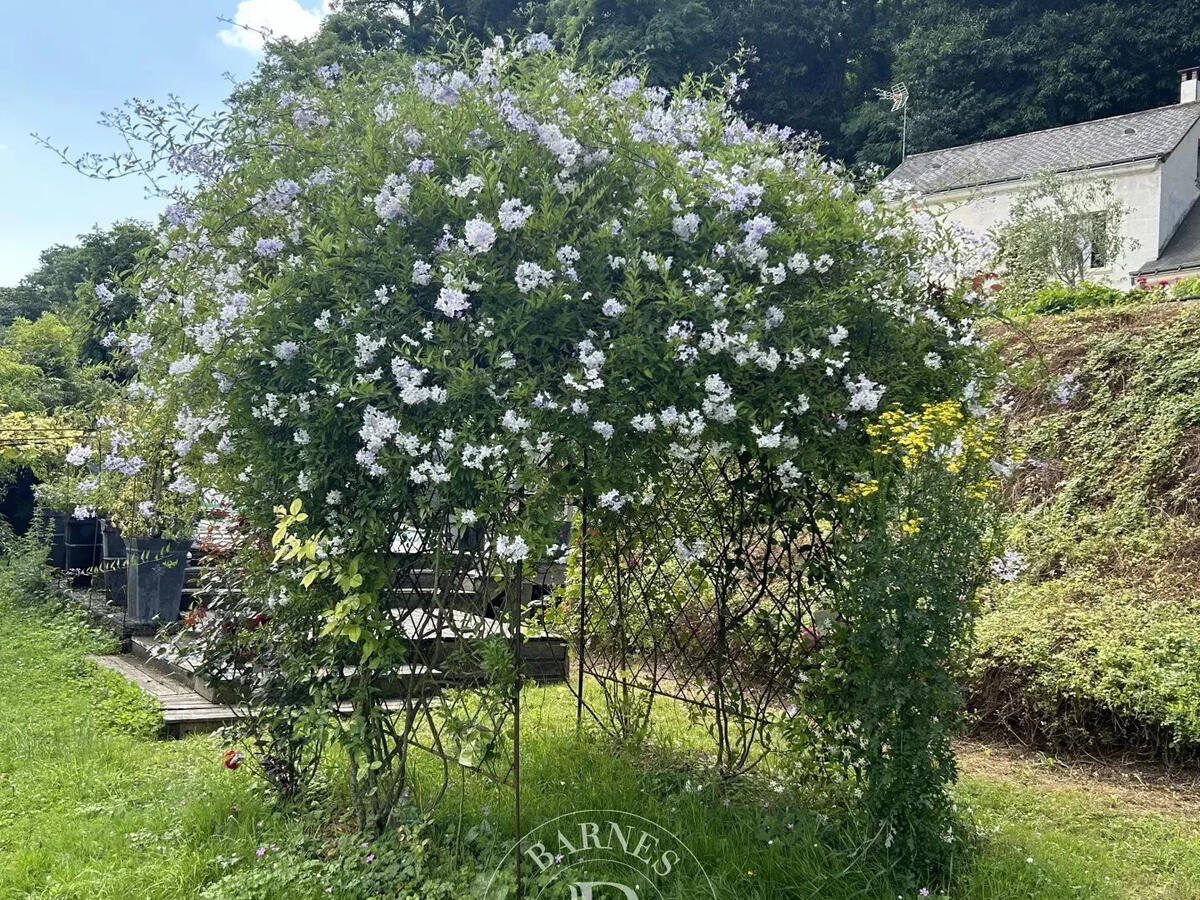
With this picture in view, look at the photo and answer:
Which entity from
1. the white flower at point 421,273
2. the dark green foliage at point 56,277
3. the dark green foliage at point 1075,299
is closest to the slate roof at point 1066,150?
the dark green foliage at point 1075,299

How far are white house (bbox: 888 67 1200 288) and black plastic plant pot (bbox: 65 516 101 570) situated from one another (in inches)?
544

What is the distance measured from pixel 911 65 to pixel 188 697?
77.8 feet

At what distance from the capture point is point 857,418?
9.95ft

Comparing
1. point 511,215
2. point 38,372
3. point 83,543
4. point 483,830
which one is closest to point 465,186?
point 511,215

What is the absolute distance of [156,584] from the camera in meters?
6.82

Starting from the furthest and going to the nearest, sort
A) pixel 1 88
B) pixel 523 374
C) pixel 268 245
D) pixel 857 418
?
pixel 1 88 < pixel 857 418 < pixel 268 245 < pixel 523 374

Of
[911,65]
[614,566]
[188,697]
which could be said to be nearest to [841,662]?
[614,566]

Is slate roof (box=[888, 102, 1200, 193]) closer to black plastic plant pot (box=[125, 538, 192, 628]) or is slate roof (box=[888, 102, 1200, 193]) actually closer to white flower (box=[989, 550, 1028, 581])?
black plastic plant pot (box=[125, 538, 192, 628])

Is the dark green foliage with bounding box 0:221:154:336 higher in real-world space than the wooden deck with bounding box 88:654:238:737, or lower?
higher

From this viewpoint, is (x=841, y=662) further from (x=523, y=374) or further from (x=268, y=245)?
(x=268, y=245)

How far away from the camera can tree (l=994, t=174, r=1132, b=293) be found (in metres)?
15.0

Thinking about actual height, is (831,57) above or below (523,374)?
above

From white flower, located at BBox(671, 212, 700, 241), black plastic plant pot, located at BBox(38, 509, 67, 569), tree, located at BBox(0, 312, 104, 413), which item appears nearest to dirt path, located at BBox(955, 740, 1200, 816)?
→ white flower, located at BBox(671, 212, 700, 241)

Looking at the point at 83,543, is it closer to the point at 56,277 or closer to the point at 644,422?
the point at 644,422
